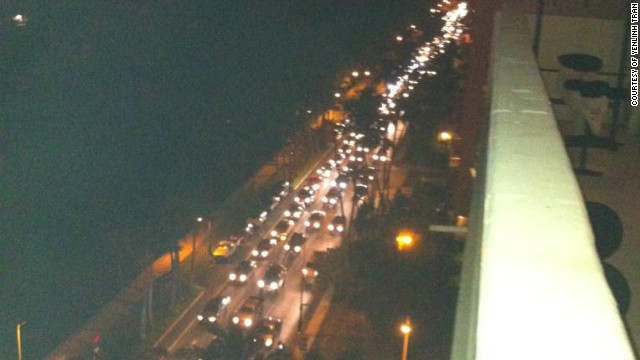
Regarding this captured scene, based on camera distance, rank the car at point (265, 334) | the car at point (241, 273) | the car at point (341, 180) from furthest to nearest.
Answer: the car at point (341, 180), the car at point (241, 273), the car at point (265, 334)

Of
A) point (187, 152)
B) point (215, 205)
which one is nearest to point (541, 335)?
point (187, 152)

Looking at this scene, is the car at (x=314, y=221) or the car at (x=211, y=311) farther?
the car at (x=314, y=221)

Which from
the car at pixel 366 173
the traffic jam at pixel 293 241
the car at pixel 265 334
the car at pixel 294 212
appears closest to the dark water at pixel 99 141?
the traffic jam at pixel 293 241

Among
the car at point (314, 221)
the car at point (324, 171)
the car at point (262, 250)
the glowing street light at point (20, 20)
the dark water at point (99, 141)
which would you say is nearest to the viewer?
the dark water at point (99, 141)

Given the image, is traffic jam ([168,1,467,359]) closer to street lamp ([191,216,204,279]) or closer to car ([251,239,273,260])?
car ([251,239,273,260])

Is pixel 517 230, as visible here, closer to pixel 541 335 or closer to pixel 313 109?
pixel 541 335

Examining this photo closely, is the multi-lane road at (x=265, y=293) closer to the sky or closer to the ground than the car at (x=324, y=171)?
closer to the ground

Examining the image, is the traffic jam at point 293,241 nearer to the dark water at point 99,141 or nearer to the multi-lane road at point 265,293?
the multi-lane road at point 265,293
